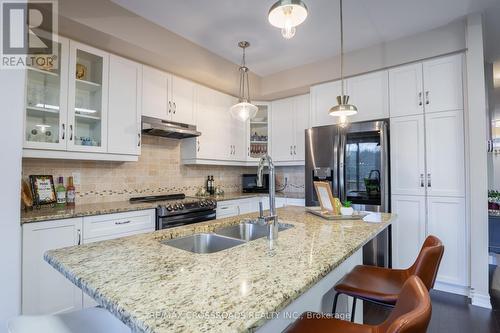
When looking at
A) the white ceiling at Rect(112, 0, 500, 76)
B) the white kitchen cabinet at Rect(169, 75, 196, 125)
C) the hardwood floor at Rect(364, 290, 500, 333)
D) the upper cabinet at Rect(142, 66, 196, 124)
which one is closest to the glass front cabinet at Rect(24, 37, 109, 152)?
the upper cabinet at Rect(142, 66, 196, 124)

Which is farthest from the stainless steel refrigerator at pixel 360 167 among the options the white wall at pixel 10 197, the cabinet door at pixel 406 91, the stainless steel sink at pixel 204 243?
the white wall at pixel 10 197

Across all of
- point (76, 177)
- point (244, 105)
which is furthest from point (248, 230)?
point (76, 177)

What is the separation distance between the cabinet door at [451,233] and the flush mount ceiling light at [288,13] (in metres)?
2.28

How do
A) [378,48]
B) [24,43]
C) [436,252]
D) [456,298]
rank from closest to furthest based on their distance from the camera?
[436,252] < [24,43] < [456,298] < [378,48]

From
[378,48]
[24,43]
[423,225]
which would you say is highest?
[378,48]

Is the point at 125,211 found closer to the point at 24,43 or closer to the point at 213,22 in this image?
the point at 24,43

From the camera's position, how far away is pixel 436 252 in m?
1.23

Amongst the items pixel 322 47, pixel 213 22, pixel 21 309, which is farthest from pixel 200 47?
pixel 21 309

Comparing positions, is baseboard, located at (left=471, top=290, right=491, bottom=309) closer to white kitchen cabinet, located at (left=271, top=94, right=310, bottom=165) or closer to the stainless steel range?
white kitchen cabinet, located at (left=271, top=94, right=310, bottom=165)

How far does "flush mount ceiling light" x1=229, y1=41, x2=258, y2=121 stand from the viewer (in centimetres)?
246

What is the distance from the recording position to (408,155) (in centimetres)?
278

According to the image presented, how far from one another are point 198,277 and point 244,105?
188cm

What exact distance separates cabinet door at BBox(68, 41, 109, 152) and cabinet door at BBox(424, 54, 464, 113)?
10.5 feet

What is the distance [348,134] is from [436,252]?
1982 mm
